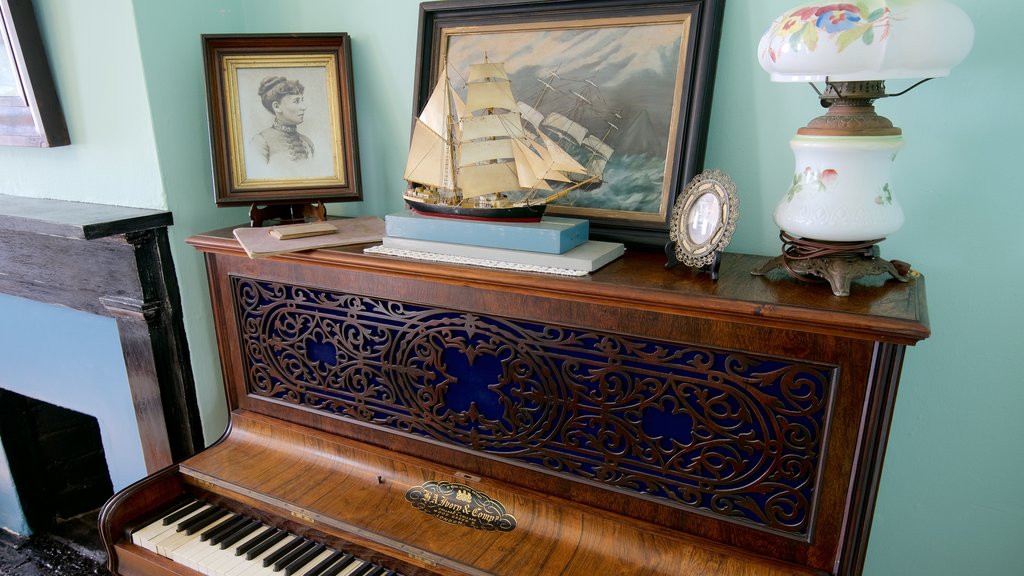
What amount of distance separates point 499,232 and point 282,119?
2.39 feet

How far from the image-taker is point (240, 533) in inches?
53.3

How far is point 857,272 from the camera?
3.03 feet

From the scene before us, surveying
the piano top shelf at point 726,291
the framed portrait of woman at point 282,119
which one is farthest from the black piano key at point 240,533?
the framed portrait of woman at point 282,119

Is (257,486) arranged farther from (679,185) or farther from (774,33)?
(774,33)

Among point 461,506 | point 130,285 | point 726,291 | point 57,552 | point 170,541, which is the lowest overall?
point 57,552

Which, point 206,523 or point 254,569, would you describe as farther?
point 206,523

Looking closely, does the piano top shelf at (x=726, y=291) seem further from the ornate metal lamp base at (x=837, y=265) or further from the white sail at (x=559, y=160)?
the white sail at (x=559, y=160)

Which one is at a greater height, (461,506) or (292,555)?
(461,506)

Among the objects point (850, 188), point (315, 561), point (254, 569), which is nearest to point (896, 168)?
point (850, 188)

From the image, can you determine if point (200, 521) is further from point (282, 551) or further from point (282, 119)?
point (282, 119)

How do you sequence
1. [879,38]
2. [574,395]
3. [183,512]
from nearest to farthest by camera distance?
[879,38] → [574,395] → [183,512]

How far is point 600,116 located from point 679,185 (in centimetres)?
22

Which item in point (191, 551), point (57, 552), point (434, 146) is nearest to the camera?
point (434, 146)

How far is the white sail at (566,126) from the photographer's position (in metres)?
1.28
